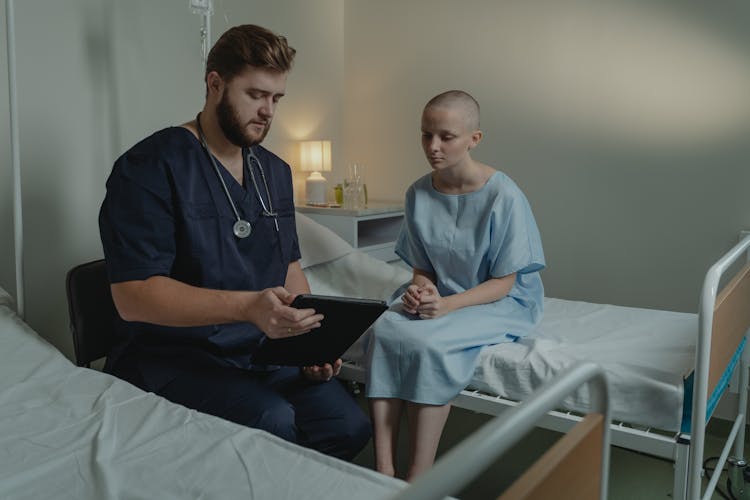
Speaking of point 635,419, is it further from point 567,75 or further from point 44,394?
point 567,75

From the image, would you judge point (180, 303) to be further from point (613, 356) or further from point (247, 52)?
point (613, 356)

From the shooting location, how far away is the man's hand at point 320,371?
5.83 feet

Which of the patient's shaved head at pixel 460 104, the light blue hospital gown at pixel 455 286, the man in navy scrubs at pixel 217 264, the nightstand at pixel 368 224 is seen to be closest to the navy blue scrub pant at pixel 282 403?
the man in navy scrubs at pixel 217 264

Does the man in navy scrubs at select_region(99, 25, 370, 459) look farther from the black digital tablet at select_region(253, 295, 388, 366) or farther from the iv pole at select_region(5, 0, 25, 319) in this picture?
the iv pole at select_region(5, 0, 25, 319)

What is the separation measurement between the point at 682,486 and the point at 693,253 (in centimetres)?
139

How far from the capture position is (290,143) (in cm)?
333

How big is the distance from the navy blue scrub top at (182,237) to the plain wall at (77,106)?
756mm

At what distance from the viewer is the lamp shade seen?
3.28 metres

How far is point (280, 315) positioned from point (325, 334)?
0.21m

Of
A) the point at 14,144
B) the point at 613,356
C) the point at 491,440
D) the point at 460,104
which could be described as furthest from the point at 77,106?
the point at 491,440

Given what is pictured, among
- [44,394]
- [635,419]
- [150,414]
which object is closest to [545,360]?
[635,419]

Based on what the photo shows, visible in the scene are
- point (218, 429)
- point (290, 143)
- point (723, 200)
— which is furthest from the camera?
point (290, 143)

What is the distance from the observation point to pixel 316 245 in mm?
2590

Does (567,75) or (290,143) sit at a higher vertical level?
(567,75)
